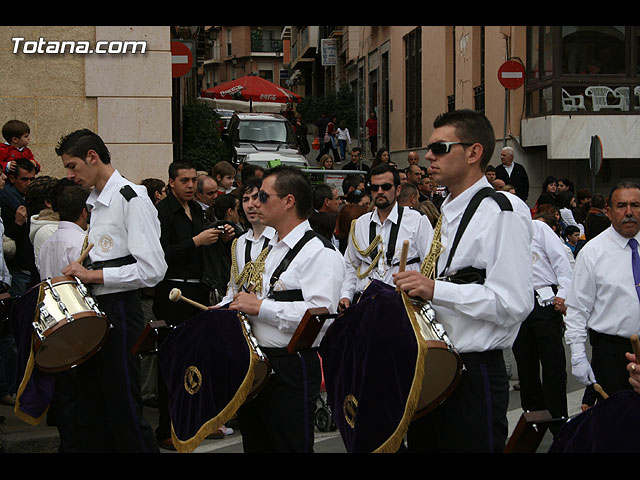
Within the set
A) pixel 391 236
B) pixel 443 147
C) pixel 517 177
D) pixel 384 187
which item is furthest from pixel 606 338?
pixel 517 177

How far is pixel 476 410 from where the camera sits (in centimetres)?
370

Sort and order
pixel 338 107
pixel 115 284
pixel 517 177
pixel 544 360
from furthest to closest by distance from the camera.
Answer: pixel 338 107, pixel 517 177, pixel 544 360, pixel 115 284

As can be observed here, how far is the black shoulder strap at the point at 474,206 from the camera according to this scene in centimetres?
368

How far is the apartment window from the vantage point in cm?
2919

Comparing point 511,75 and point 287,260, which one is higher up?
point 511,75

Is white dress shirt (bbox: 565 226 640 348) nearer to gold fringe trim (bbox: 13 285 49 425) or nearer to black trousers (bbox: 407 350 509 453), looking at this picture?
black trousers (bbox: 407 350 509 453)

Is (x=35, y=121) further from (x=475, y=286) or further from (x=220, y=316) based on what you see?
(x=475, y=286)

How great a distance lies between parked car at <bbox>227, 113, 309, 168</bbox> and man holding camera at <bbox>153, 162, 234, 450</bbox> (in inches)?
552

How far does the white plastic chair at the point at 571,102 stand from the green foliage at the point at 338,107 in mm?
20353

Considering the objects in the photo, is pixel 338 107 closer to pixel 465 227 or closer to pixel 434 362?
pixel 465 227

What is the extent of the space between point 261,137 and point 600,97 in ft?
28.4

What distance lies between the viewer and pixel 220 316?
423 cm

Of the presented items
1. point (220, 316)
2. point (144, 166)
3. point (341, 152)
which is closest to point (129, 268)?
point (220, 316)

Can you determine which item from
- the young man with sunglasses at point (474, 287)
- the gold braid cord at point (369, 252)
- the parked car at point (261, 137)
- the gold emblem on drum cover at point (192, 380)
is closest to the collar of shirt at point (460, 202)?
the young man with sunglasses at point (474, 287)
